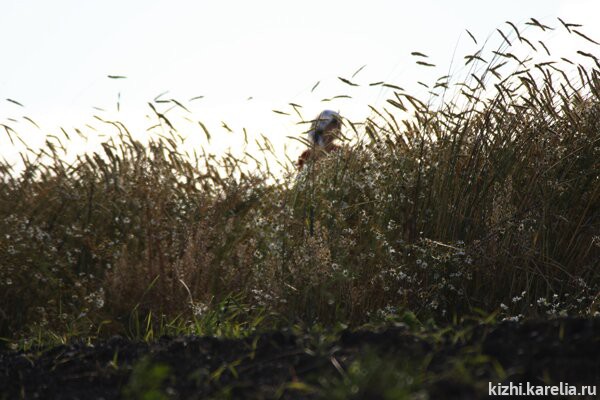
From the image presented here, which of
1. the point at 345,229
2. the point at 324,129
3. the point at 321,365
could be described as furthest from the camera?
the point at 324,129

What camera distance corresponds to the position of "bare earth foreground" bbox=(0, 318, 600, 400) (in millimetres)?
2604

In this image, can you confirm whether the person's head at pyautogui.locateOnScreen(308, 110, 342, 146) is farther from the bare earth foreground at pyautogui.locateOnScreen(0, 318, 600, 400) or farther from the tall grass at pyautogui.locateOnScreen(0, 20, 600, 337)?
the bare earth foreground at pyautogui.locateOnScreen(0, 318, 600, 400)

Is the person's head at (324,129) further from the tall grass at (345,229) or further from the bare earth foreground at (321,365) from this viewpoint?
the bare earth foreground at (321,365)

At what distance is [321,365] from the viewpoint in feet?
9.39

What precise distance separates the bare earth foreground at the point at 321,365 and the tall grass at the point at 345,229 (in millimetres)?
1057

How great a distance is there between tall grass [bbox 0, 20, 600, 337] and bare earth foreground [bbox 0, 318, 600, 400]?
41.6 inches

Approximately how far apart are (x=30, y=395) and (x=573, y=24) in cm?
417

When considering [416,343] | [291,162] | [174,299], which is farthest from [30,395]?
[291,162]

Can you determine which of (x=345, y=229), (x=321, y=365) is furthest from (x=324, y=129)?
(x=321, y=365)

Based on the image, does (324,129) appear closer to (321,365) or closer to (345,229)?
(345,229)

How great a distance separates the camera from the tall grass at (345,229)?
15.7 ft

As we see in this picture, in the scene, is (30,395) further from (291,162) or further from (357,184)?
(291,162)

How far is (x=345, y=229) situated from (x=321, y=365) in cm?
237

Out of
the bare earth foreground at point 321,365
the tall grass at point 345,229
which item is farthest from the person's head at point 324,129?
the bare earth foreground at point 321,365
